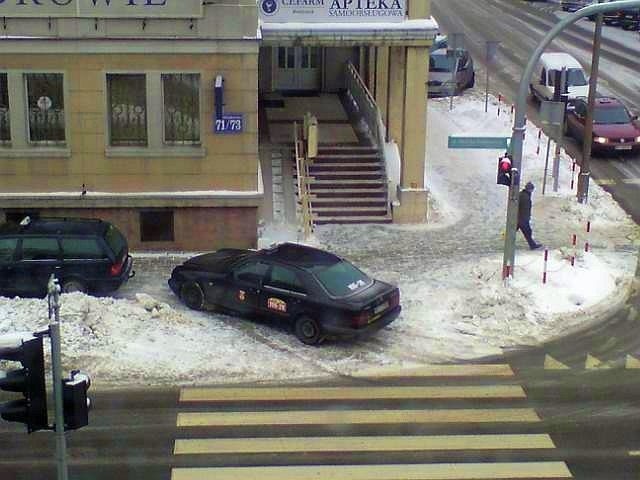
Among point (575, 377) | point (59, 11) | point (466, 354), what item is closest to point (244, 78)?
point (59, 11)

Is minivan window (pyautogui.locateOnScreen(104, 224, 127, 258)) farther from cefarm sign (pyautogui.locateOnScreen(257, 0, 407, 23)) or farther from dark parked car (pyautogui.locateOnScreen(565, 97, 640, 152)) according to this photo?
dark parked car (pyautogui.locateOnScreen(565, 97, 640, 152))

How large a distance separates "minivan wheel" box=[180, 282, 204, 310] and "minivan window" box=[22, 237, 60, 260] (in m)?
2.45

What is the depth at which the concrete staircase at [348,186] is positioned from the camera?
82.2 feet

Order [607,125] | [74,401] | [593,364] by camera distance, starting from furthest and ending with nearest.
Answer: [607,125] < [593,364] < [74,401]

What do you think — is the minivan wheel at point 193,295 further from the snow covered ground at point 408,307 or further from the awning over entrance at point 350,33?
the awning over entrance at point 350,33

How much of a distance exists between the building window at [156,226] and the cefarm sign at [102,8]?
4.30m

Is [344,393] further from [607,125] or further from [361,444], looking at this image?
[607,125]

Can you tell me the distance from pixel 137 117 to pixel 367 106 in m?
7.78

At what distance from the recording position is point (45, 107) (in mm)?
22188

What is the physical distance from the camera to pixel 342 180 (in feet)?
84.9

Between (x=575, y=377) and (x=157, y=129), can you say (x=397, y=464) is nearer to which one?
(x=575, y=377)

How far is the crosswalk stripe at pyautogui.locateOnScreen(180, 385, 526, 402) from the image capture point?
15.1 meters

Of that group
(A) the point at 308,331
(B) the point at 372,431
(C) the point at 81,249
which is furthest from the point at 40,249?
(B) the point at 372,431

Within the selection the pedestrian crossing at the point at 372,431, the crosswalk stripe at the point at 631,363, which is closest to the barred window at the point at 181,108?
the pedestrian crossing at the point at 372,431
